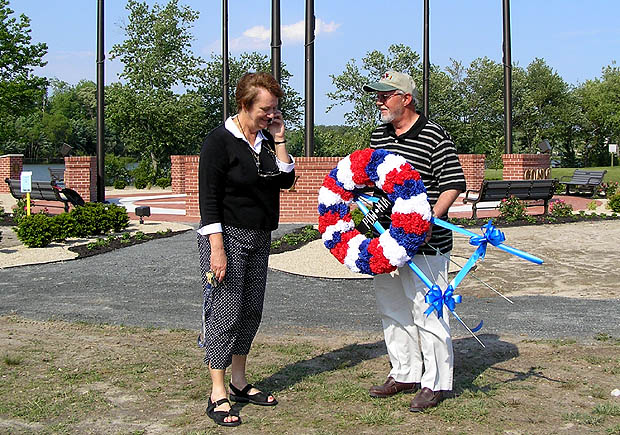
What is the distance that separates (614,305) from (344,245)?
411 cm

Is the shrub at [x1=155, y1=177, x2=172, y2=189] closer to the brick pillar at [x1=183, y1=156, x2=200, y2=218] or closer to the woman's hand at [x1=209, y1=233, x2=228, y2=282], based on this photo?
the brick pillar at [x1=183, y1=156, x2=200, y2=218]

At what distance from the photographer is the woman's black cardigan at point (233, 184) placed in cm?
423

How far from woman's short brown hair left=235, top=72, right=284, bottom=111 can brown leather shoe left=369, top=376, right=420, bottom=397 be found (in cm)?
186

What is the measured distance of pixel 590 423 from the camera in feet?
13.4

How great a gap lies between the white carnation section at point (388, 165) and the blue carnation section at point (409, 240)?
1.04 ft

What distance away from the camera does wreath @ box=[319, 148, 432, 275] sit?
425 cm

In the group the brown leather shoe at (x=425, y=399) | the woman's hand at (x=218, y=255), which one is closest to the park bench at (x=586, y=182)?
the brown leather shoe at (x=425, y=399)

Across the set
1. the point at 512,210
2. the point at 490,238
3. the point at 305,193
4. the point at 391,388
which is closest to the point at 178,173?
the point at 305,193

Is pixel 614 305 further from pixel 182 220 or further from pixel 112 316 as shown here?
pixel 182 220

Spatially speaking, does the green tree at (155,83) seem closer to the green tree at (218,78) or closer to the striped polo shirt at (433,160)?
the green tree at (218,78)

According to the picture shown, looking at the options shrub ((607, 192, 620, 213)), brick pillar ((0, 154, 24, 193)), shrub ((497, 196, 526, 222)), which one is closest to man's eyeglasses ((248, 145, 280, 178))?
shrub ((497, 196, 526, 222))

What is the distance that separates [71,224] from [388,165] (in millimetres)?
9547

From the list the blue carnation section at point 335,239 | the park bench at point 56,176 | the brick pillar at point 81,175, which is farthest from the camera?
the park bench at point 56,176

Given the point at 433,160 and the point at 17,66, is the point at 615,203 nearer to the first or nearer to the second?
the point at 433,160
